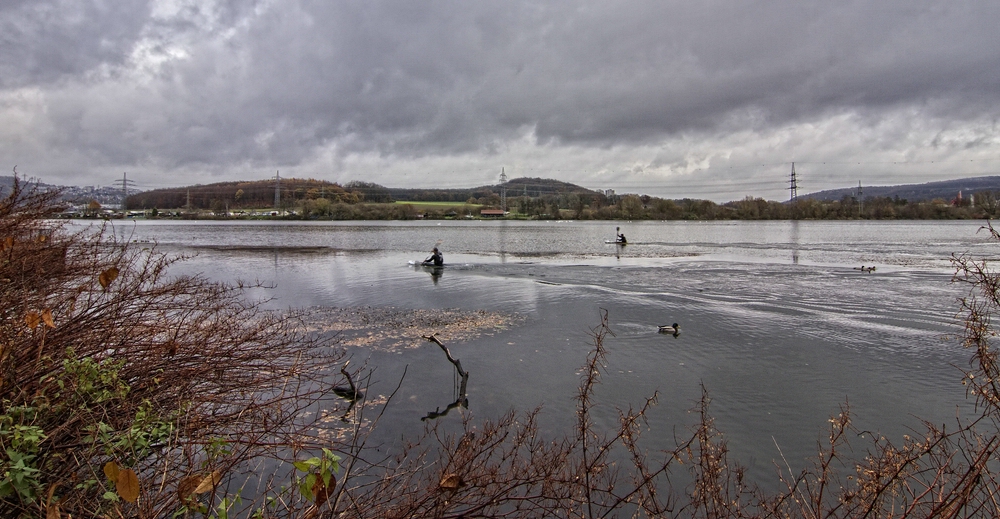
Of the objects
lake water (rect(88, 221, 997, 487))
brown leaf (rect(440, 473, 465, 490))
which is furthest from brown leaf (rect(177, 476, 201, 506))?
lake water (rect(88, 221, 997, 487))

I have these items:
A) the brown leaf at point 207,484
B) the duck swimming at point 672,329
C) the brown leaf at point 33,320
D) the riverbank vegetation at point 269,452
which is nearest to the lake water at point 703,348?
the duck swimming at point 672,329

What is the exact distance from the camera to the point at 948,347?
625 inches

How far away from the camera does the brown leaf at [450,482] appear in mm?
4230

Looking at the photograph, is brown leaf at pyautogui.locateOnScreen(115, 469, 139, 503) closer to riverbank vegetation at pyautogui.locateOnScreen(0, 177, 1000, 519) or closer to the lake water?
riverbank vegetation at pyautogui.locateOnScreen(0, 177, 1000, 519)

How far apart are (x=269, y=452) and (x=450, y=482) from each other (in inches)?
131

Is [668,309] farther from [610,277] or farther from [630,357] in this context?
[610,277]

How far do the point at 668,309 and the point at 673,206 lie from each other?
171 m

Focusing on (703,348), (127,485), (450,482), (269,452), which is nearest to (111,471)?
(127,485)

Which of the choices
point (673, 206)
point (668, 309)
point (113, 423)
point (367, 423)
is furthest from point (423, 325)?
point (673, 206)

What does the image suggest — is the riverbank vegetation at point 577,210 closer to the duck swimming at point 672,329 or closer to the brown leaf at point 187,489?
the duck swimming at point 672,329

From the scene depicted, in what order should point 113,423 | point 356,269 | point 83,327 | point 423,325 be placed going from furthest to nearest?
point 356,269, point 423,325, point 83,327, point 113,423

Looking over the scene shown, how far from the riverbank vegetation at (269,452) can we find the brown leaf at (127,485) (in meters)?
0.01

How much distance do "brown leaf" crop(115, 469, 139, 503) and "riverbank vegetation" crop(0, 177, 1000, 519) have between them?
0.03 feet

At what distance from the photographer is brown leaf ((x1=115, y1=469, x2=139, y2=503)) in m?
2.73
